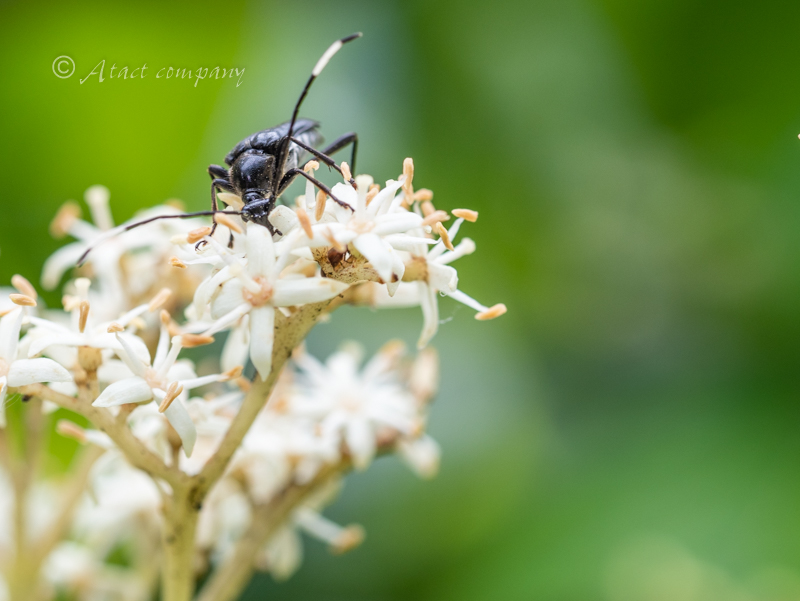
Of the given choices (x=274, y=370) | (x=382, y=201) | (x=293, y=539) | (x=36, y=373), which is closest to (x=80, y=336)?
(x=36, y=373)

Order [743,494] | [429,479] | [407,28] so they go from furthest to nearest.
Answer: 1. [407,28]
2. [429,479]
3. [743,494]

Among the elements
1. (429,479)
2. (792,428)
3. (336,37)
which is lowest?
(429,479)

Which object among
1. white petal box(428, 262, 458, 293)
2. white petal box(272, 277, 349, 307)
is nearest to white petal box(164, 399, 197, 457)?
white petal box(272, 277, 349, 307)

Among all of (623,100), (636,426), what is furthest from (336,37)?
(636,426)

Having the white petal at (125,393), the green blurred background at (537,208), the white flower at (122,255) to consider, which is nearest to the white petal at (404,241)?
the white petal at (125,393)

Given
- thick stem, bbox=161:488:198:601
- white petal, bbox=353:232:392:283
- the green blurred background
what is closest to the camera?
white petal, bbox=353:232:392:283

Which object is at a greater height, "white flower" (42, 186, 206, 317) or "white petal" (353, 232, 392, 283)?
"white petal" (353, 232, 392, 283)

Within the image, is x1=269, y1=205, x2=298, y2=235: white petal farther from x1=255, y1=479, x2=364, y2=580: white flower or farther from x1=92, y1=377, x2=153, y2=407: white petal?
x1=255, y1=479, x2=364, y2=580: white flower

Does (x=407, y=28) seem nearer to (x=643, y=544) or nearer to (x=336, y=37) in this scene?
(x=336, y=37)
